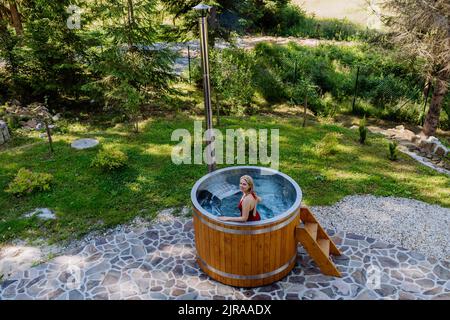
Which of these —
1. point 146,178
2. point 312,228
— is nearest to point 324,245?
point 312,228

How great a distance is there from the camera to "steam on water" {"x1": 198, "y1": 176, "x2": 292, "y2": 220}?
691 cm

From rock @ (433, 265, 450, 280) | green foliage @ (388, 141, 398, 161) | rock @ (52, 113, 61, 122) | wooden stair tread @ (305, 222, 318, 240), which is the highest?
wooden stair tread @ (305, 222, 318, 240)

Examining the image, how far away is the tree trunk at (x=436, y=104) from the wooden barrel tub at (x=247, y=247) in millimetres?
8815

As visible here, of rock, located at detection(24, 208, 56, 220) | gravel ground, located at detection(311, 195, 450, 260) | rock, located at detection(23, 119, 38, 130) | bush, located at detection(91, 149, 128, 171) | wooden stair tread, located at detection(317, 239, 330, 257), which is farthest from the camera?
rock, located at detection(23, 119, 38, 130)

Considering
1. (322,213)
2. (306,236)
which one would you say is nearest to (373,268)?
(306,236)

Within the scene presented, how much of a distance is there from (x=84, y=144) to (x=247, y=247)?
7.49 m

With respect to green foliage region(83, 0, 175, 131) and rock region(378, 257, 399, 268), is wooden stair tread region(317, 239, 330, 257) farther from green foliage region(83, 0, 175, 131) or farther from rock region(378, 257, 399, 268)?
green foliage region(83, 0, 175, 131)

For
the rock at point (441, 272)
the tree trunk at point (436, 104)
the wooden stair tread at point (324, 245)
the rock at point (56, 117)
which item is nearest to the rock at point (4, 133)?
the rock at point (56, 117)

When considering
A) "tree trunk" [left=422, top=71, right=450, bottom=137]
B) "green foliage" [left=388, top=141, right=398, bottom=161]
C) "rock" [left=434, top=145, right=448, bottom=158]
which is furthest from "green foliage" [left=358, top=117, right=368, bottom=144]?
"tree trunk" [left=422, top=71, right=450, bottom=137]

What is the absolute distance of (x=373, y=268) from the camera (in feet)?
20.2

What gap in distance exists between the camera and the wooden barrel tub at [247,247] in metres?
5.43

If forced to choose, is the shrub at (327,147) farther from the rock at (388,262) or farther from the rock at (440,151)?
the rock at (388,262)

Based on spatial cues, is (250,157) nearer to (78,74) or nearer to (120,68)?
(120,68)

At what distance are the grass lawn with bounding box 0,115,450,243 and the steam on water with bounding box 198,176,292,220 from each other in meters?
1.31
